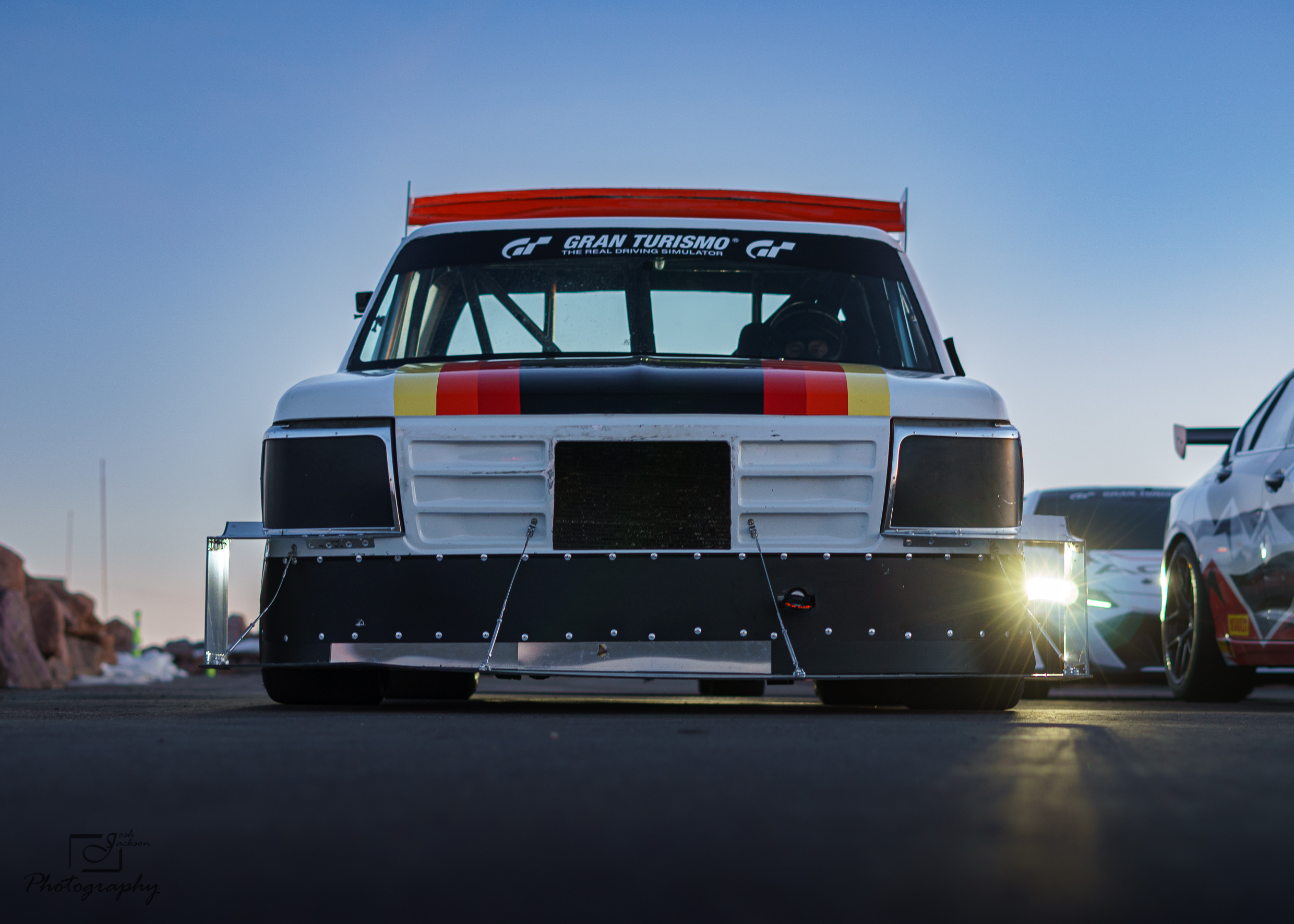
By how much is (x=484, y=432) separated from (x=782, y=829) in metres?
3.14

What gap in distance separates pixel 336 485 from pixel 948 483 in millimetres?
2160

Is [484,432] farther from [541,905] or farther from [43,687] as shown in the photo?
[43,687]

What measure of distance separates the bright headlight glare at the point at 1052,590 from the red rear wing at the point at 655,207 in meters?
2.23

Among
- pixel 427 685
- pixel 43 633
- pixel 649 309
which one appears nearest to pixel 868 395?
pixel 649 309

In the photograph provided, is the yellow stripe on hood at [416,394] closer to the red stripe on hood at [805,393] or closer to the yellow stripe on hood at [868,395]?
the red stripe on hood at [805,393]

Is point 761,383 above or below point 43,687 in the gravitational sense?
above

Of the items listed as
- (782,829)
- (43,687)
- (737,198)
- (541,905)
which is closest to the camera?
(541,905)

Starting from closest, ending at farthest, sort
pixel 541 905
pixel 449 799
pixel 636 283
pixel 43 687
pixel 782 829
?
pixel 541 905
pixel 782 829
pixel 449 799
pixel 636 283
pixel 43 687

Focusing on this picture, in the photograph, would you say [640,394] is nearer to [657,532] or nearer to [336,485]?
[657,532]

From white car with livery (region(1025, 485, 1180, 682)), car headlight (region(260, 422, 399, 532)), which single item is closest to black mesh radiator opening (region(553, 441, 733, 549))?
car headlight (region(260, 422, 399, 532))

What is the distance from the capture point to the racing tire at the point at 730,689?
9.05 m

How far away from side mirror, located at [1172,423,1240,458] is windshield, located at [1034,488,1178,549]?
2371 millimetres

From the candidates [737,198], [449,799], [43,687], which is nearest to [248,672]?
[43,687]

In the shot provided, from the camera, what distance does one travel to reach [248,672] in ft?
94.4
